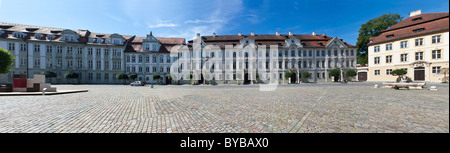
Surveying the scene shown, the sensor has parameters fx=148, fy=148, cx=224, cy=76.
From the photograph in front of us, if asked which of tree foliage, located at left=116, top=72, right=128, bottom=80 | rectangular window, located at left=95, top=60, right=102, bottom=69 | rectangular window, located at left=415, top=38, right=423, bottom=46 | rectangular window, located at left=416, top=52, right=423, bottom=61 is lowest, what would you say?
tree foliage, located at left=116, top=72, right=128, bottom=80

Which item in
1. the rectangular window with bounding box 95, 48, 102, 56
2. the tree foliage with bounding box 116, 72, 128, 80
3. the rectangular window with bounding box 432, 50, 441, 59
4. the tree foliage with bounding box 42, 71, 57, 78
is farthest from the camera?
the rectangular window with bounding box 95, 48, 102, 56

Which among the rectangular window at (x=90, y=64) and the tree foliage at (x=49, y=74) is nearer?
the tree foliage at (x=49, y=74)

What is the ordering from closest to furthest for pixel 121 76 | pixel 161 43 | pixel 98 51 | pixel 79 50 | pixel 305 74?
1. pixel 305 74
2. pixel 121 76
3. pixel 79 50
4. pixel 98 51
5. pixel 161 43

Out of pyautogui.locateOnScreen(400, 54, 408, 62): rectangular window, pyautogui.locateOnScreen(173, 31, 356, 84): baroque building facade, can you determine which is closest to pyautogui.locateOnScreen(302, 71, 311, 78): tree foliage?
pyautogui.locateOnScreen(173, 31, 356, 84): baroque building facade

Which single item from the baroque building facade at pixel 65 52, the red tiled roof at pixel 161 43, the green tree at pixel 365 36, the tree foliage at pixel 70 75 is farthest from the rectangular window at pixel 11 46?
the green tree at pixel 365 36

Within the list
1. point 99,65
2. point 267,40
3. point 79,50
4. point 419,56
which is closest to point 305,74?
point 267,40

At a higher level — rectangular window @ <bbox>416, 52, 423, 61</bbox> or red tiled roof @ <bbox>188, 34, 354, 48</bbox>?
red tiled roof @ <bbox>188, 34, 354, 48</bbox>

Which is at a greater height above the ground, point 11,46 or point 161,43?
point 161,43

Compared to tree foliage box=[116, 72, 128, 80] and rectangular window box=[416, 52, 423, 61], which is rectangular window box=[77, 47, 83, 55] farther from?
rectangular window box=[416, 52, 423, 61]

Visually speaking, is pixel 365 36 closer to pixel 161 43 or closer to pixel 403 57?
pixel 403 57

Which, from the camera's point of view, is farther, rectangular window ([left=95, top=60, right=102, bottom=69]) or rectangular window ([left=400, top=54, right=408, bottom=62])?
rectangular window ([left=95, top=60, right=102, bottom=69])

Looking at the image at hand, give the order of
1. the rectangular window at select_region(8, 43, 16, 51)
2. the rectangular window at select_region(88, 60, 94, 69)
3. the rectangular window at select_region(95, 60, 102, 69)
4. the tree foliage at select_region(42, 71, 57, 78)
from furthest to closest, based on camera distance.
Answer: the rectangular window at select_region(95, 60, 102, 69), the rectangular window at select_region(88, 60, 94, 69), the rectangular window at select_region(8, 43, 16, 51), the tree foliage at select_region(42, 71, 57, 78)

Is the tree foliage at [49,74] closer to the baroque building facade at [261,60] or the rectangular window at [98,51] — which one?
the rectangular window at [98,51]
